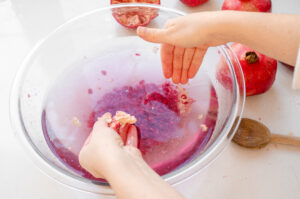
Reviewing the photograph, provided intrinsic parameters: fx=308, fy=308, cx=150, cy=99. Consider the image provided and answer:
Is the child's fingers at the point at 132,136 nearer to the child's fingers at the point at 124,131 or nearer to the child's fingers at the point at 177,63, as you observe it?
the child's fingers at the point at 124,131

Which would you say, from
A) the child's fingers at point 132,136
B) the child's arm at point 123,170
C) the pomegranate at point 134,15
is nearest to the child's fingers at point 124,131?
the child's fingers at point 132,136

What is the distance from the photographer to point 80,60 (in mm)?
980

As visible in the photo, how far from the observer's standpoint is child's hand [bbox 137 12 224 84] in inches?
28.3

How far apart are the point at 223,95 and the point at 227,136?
170 millimetres

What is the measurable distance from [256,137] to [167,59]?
32 cm

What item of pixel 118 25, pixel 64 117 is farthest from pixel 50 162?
pixel 118 25

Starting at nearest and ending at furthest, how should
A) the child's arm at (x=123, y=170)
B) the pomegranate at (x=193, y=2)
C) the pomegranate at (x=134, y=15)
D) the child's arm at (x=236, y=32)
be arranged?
the child's arm at (x=123, y=170), the child's arm at (x=236, y=32), the pomegranate at (x=134, y=15), the pomegranate at (x=193, y=2)

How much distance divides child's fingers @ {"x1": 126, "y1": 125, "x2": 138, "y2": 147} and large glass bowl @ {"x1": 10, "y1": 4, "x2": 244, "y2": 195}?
12cm

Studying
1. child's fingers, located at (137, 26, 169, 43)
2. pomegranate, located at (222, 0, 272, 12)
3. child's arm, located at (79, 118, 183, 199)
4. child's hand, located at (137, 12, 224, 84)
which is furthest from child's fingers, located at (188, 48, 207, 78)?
child's arm, located at (79, 118, 183, 199)

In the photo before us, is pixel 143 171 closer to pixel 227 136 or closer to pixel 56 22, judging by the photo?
pixel 227 136

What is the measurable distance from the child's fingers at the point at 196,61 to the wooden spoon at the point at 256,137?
0.65ft

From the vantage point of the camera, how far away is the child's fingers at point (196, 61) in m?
0.83

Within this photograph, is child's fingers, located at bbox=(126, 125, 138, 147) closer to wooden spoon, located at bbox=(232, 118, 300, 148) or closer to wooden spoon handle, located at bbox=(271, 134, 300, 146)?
wooden spoon, located at bbox=(232, 118, 300, 148)

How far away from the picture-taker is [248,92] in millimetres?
883
